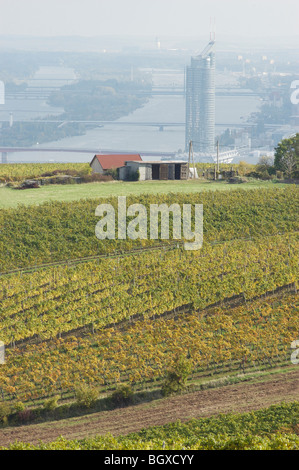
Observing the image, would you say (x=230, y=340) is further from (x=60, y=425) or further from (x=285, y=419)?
(x=60, y=425)

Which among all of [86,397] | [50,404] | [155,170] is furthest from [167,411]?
[155,170]

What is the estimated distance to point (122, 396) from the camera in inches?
944

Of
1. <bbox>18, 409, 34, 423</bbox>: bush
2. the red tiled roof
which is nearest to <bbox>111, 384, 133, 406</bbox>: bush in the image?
<bbox>18, 409, 34, 423</bbox>: bush

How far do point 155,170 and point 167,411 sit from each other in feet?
132

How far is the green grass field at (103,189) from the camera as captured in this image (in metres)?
50.8

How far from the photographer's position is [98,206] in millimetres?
47375

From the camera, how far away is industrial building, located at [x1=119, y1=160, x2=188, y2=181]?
60.6 m

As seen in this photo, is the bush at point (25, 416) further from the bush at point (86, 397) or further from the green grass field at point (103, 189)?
the green grass field at point (103, 189)

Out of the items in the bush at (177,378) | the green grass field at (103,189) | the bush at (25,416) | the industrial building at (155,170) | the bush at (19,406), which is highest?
the industrial building at (155,170)

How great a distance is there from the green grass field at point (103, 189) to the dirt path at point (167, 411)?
27.7 metres

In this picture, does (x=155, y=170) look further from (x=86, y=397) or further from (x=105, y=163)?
(x=86, y=397)

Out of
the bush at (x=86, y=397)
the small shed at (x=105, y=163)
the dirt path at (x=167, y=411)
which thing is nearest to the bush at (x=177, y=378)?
the dirt path at (x=167, y=411)
